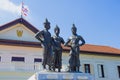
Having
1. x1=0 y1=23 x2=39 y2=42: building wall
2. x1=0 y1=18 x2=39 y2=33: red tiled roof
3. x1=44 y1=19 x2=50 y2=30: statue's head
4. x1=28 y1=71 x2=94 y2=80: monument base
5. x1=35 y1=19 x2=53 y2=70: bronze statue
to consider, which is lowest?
x1=28 y1=71 x2=94 y2=80: monument base

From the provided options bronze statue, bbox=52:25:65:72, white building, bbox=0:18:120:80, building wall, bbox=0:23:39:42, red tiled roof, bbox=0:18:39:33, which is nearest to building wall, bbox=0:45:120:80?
white building, bbox=0:18:120:80

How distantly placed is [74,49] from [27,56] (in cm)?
1101

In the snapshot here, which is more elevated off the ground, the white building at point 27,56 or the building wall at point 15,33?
the building wall at point 15,33

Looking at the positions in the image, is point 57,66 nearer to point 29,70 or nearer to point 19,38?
point 29,70

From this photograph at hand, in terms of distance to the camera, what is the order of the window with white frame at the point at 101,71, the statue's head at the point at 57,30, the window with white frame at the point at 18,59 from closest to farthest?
the statue's head at the point at 57,30 < the window with white frame at the point at 18,59 < the window with white frame at the point at 101,71

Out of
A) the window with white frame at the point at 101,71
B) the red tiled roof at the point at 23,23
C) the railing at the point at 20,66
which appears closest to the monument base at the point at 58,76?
the railing at the point at 20,66

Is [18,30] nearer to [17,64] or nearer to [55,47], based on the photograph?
[17,64]

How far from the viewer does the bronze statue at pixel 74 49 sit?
36.4 ft

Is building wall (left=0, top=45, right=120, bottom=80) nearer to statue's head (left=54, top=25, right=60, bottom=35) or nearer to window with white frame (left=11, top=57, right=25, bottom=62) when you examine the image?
window with white frame (left=11, top=57, right=25, bottom=62)

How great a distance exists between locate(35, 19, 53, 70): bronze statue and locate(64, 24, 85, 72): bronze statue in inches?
39.1

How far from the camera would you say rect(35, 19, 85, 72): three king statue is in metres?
10.6

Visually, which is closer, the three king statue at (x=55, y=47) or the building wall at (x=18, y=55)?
the three king statue at (x=55, y=47)

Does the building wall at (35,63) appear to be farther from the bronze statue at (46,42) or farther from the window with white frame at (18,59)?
the bronze statue at (46,42)

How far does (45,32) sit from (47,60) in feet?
3.53
